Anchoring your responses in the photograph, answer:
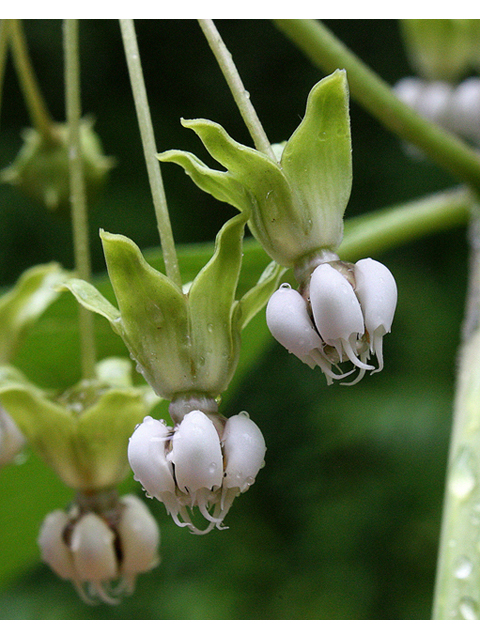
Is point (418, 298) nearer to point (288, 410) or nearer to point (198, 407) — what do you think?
point (288, 410)

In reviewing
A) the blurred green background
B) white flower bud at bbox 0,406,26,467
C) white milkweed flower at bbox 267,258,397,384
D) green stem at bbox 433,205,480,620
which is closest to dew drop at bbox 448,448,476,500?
green stem at bbox 433,205,480,620

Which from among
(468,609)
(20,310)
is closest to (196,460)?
(468,609)

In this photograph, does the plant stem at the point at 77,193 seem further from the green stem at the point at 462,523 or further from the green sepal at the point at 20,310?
the green stem at the point at 462,523

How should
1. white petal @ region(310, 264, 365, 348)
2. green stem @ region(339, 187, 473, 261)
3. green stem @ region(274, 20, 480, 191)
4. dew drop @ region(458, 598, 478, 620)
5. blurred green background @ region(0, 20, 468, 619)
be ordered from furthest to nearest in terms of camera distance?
blurred green background @ region(0, 20, 468, 619) < green stem @ region(339, 187, 473, 261) < green stem @ region(274, 20, 480, 191) < dew drop @ region(458, 598, 478, 620) < white petal @ region(310, 264, 365, 348)

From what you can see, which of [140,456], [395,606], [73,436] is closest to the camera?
[140,456]

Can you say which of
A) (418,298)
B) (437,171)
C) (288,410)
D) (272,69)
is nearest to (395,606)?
(288,410)

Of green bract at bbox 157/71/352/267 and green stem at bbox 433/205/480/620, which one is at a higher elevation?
green bract at bbox 157/71/352/267

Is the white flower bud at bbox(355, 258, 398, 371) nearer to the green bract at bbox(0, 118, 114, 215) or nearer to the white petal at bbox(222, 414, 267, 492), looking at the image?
the white petal at bbox(222, 414, 267, 492)
